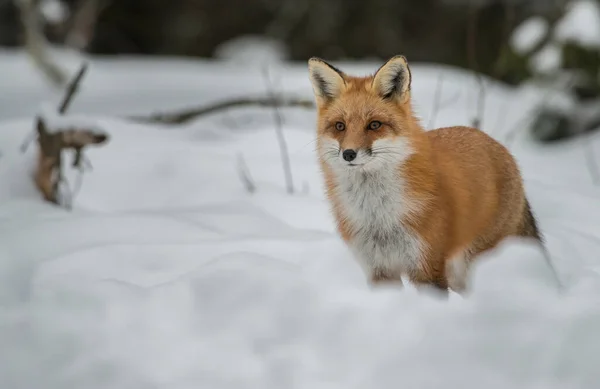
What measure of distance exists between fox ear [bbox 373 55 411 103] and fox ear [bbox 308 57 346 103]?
19cm

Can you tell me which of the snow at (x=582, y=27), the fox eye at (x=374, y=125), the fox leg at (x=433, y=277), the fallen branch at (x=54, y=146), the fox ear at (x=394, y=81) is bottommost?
the fallen branch at (x=54, y=146)

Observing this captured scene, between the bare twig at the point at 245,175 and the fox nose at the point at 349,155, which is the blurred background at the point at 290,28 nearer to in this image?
the bare twig at the point at 245,175

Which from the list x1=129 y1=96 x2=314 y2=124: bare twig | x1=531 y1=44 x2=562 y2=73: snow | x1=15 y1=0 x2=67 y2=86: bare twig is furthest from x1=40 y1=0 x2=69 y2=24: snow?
x1=531 y1=44 x2=562 y2=73: snow

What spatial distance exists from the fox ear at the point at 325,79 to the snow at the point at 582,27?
14.9 feet

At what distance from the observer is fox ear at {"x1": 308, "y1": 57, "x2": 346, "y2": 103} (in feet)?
11.0

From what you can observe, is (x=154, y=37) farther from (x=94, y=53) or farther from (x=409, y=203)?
(x=409, y=203)

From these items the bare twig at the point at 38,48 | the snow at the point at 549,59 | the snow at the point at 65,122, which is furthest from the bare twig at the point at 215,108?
the bare twig at the point at 38,48

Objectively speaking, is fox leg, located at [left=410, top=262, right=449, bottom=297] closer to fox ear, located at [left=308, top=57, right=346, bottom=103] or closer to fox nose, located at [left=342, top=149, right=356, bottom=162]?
fox nose, located at [left=342, top=149, right=356, bottom=162]

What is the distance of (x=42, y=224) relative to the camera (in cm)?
405

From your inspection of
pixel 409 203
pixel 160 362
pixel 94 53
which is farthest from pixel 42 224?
pixel 94 53

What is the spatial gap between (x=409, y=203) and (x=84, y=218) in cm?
207

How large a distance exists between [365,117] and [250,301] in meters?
0.99

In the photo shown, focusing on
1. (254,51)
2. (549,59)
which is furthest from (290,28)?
(549,59)

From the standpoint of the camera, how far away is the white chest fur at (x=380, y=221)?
10.3ft
